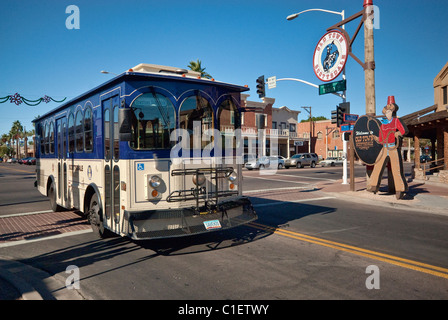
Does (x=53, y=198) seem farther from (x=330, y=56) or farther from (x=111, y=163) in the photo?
(x=330, y=56)

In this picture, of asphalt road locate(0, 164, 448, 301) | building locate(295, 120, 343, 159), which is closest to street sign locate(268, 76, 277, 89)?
asphalt road locate(0, 164, 448, 301)

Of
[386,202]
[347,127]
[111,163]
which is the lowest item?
[386,202]

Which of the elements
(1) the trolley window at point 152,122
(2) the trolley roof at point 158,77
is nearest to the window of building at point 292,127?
(2) the trolley roof at point 158,77

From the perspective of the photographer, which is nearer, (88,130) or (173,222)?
(173,222)

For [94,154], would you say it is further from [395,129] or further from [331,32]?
[331,32]

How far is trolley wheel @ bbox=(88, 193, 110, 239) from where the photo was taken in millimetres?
6918

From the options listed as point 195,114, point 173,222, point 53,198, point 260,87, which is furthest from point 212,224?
point 260,87

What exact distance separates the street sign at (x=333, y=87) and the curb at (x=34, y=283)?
648 inches

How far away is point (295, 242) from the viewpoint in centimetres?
709

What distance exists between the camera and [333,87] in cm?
1798

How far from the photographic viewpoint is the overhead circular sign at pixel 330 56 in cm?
1686

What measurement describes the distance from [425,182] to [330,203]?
1054cm

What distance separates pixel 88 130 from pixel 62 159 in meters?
2.62
